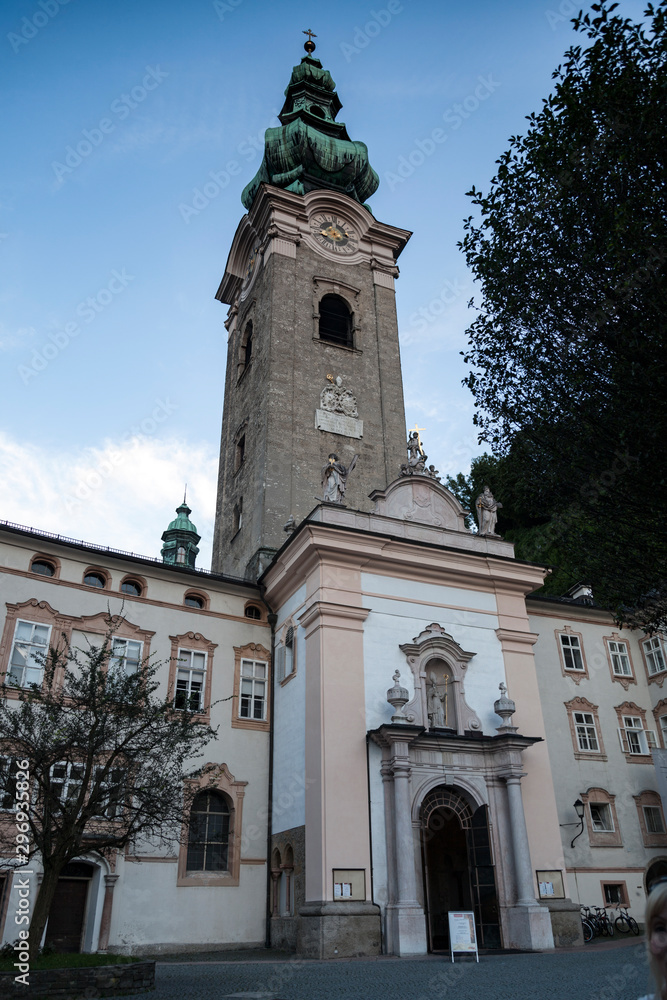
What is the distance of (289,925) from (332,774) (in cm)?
393

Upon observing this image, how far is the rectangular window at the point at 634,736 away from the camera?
25281 millimetres

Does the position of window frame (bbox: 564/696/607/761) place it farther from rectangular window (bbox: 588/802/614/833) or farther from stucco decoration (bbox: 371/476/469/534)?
stucco decoration (bbox: 371/476/469/534)

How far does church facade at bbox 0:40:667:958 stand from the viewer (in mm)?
18078

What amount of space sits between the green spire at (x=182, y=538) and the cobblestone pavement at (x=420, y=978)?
58640mm

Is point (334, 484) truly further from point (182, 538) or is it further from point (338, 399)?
point (182, 538)

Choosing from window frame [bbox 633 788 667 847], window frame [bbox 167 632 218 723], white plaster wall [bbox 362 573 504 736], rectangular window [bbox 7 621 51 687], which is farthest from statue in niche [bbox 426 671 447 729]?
rectangular window [bbox 7 621 51 687]

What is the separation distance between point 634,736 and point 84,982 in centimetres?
1998

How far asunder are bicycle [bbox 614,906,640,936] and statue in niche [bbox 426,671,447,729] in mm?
7723

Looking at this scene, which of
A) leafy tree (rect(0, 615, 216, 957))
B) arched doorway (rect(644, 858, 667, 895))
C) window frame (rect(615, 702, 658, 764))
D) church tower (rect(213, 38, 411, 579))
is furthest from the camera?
church tower (rect(213, 38, 411, 579))

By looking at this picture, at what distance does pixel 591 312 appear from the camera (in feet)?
40.3

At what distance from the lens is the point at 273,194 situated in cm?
3284

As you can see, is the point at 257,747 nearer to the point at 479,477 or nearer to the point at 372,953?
the point at 372,953

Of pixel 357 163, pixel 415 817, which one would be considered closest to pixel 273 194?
pixel 357 163

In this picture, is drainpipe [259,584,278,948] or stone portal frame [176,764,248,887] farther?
drainpipe [259,584,278,948]
